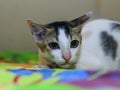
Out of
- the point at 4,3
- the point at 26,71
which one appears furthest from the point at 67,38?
the point at 4,3

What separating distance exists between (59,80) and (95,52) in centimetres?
41

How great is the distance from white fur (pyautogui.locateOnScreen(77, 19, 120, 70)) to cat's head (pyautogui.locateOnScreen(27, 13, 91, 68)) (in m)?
0.08

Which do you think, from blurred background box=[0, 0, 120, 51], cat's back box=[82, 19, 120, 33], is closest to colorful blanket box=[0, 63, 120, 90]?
cat's back box=[82, 19, 120, 33]

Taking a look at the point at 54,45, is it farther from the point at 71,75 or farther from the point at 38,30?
the point at 71,75

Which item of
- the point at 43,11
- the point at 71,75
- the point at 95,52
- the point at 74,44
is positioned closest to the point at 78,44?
the point at 74,44

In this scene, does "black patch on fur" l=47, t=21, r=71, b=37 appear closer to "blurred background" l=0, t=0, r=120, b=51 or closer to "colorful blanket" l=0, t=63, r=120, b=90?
"colorful blanket" l=0, t=63, r=120, b=90

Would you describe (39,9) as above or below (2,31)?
above

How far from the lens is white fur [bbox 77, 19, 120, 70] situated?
1151 millimetres

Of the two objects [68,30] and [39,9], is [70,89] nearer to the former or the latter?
[68,30]

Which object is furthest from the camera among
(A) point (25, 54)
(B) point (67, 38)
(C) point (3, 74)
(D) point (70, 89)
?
(A) point (25, 54)

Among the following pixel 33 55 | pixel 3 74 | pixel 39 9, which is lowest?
pixel 33 55

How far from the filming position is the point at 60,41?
1.02m

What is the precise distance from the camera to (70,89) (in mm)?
754

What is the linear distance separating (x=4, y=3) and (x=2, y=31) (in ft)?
0.51
